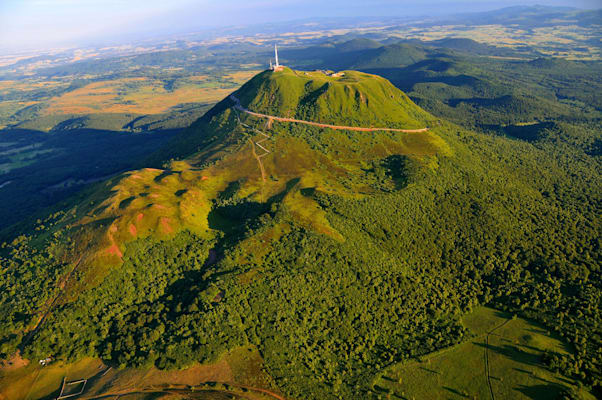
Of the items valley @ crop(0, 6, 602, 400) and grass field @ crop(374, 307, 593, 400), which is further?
grass field @ crop(374, 307, 593, 400)

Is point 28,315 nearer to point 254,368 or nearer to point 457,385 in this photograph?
point 254,368

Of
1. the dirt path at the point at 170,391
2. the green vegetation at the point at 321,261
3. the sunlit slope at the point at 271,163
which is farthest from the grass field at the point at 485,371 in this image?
the sunlit slope at the point at 271,163

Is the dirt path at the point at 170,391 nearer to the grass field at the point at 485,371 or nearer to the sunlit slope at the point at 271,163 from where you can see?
the grass field at the point at 485,371

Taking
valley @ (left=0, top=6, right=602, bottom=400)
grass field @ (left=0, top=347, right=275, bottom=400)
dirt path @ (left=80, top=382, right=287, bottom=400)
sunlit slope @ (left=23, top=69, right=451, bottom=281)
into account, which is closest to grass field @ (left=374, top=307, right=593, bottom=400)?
valley @ (left=0, top=6, right=602, bottom=400)

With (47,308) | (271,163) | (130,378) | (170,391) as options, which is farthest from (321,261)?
(47,308)

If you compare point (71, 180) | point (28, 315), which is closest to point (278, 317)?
point (28, 315)

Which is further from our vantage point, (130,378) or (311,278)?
(311,278)

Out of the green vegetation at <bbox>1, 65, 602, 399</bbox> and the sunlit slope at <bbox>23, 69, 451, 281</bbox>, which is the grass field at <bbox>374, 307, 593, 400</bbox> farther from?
the sunlit slope at <bbox>23, 69, 451, 281</bbox>

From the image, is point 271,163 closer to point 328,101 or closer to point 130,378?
point 328,101
